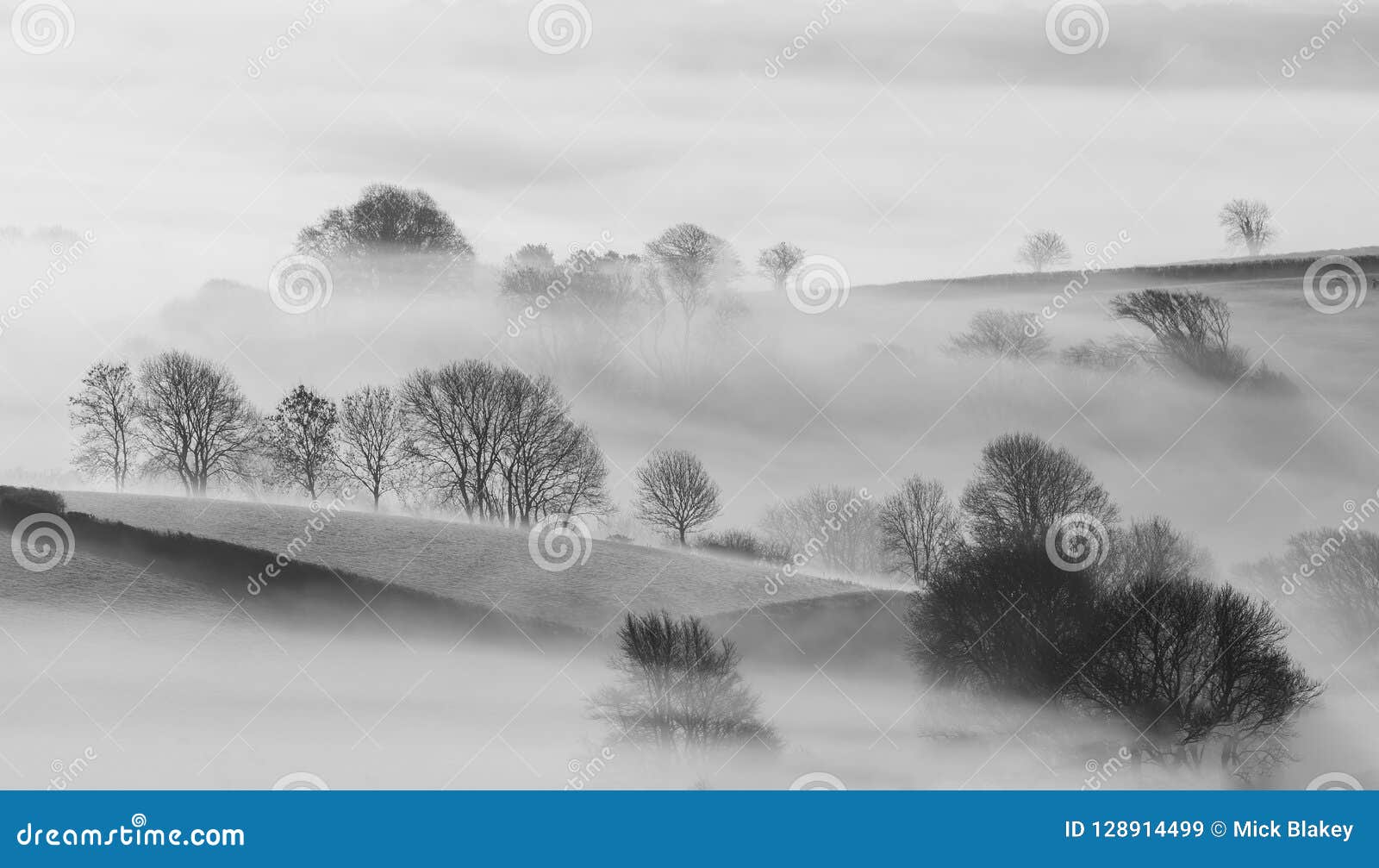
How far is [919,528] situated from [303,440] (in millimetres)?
32125

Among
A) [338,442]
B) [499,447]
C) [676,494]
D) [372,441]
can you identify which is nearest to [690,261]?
[676,494]

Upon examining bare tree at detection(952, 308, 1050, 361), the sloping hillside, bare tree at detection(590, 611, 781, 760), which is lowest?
bare tree at detection(590, 611, 781, 760)

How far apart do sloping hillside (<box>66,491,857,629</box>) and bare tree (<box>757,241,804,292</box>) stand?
25.5 metres

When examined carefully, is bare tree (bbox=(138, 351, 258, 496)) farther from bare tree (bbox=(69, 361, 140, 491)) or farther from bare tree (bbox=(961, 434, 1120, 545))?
bare tree (bbox=(961, 434, 1120, 545))

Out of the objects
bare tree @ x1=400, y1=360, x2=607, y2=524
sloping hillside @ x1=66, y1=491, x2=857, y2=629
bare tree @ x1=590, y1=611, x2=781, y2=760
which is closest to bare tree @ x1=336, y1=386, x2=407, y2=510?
bare tree @ x1=400, y1=360, x2=607, y2=524

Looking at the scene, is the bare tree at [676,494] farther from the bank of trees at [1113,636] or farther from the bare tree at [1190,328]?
the bare tree at [1190,328]

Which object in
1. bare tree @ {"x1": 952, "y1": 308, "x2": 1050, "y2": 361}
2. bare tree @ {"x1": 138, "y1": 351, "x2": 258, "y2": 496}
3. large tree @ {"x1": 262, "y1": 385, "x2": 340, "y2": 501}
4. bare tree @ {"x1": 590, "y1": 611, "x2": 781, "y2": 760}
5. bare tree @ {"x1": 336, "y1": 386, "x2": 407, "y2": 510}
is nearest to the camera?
bare tree @ {"x1": 590, "y1": 611, "x2": 781, "y2": 760}

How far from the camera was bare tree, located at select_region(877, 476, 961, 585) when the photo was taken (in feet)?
225

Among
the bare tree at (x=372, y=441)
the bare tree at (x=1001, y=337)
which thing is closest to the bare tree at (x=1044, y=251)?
the bare tree at (x=1001, y=337)

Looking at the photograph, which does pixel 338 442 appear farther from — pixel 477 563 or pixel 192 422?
pixel 477 563

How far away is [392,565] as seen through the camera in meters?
62.3

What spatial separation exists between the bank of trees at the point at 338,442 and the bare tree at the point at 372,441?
0.21ft

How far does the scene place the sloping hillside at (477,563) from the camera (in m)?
60.9

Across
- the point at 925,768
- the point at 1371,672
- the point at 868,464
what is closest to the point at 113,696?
the point at 925,768
